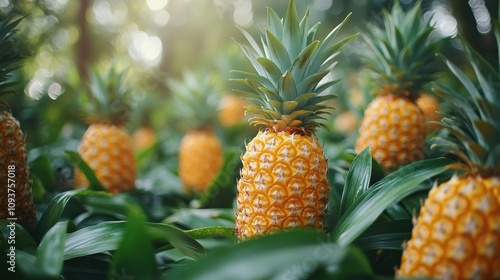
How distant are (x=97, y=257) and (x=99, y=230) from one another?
0.76 ft

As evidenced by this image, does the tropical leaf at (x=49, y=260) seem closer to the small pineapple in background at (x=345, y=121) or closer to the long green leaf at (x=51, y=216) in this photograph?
the long green leaf at (x=51, y=216)

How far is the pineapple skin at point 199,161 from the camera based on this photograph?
9.64 feet

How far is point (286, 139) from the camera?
133 centimetres

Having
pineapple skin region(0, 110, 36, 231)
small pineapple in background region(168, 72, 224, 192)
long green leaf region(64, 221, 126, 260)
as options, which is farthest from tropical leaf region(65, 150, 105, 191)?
small pineapple in background region(168, 72, 224, 192)

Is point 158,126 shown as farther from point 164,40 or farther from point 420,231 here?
point 420,231

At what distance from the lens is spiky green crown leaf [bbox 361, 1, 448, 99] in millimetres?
1857

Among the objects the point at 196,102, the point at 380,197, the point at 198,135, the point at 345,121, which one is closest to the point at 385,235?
the point at 380,197

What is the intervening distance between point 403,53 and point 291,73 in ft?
2.61

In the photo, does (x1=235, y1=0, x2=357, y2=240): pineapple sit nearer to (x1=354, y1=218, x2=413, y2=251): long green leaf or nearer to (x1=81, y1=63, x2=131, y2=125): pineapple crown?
(x1=354, y1=218, x2=413, y2=251): long green leaf

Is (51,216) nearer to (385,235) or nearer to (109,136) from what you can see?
(109,136)

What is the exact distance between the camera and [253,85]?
1.39 m

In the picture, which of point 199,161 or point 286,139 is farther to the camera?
point 199,161

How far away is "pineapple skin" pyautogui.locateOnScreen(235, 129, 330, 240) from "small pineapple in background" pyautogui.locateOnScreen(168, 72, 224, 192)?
1654 mm

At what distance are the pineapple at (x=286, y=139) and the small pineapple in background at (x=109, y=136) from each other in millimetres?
1403
